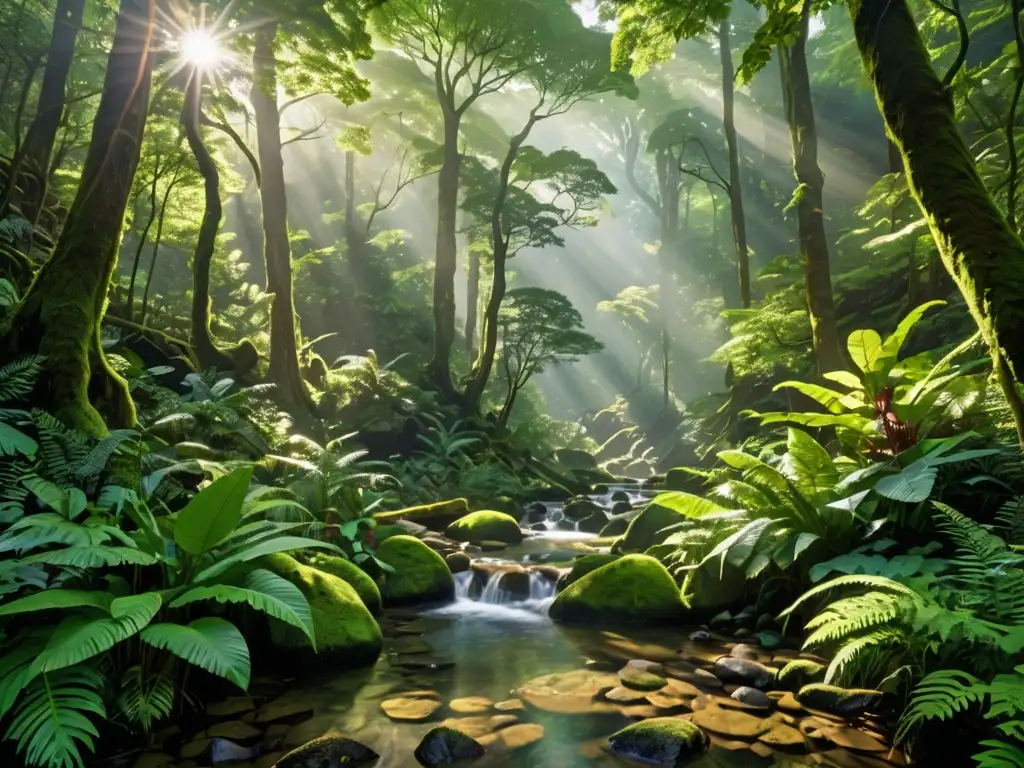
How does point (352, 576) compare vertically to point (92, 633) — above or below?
below

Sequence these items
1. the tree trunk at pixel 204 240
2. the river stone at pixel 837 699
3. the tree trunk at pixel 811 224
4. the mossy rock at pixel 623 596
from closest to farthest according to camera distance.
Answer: the river stone at pixel 837 699 → the mossy rock at pixel 623 596 → the tree trunk at pixel 811 224 → the tree trunk at pixel 204 240

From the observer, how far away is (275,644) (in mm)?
4566

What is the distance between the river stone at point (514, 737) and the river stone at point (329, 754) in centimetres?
66

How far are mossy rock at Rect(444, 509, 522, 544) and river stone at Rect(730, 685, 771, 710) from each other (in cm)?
670

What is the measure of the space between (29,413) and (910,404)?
24.2 ft

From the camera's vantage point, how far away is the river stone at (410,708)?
12.7 feet

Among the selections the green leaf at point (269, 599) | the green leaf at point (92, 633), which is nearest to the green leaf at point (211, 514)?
the green leaf at point (269, 599)

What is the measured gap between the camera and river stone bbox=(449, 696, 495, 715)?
13.2 ft

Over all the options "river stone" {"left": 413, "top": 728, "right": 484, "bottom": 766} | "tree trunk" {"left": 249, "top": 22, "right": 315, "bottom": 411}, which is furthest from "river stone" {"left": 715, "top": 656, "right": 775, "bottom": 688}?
"tree trunk" {"left": 249, "top": 22, "right": 315, "bottom": 411}

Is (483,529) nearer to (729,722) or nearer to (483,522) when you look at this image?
(483,522)

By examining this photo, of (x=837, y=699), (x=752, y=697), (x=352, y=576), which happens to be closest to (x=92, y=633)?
(x=352, y=576)

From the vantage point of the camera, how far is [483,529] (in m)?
10.6

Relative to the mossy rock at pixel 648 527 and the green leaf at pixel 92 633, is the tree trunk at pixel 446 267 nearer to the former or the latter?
the mossy rock at pixel 648 527

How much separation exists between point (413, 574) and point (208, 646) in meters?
4.28
